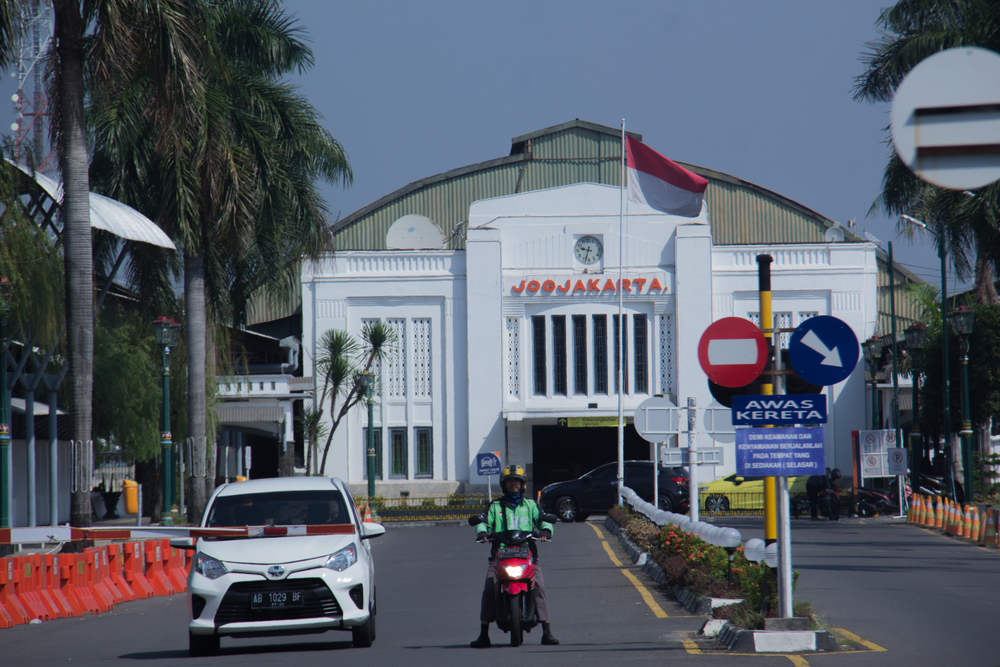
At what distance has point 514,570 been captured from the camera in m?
9.59

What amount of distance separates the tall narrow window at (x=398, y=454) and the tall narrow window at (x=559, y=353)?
6298mm

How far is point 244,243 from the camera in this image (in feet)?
82.5

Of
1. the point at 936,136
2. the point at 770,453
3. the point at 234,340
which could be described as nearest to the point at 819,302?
the point at 234,340

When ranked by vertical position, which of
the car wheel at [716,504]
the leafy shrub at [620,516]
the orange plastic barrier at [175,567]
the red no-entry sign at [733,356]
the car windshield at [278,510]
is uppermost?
the red no-entry sign at [733,356]

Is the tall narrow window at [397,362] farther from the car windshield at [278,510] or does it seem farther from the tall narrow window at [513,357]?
the car windshield at [278,510]

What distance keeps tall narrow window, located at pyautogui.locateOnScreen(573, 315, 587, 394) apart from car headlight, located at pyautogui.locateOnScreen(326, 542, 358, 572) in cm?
3323

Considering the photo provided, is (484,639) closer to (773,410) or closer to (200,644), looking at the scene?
(200,644)

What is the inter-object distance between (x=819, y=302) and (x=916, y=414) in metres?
7.58

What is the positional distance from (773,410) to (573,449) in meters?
37.2

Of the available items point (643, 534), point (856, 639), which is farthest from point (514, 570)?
point (643, 534)

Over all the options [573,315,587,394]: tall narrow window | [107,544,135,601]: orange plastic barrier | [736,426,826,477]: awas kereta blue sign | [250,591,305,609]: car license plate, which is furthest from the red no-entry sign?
[573,315,587,394]: tall narrow window

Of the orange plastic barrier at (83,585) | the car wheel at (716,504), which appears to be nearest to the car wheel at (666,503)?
the car wheel at (716,504)

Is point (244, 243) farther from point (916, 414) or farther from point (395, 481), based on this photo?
point (916, 414)

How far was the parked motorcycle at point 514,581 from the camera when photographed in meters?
9.62
